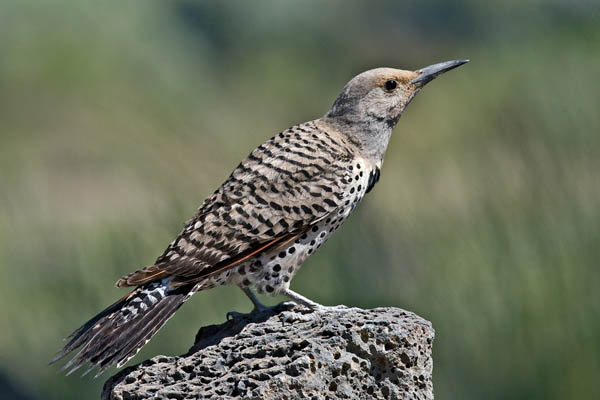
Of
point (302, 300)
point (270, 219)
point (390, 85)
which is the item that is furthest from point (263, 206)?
point (390, 85)

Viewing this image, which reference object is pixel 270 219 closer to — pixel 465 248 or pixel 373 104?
pixel 373 104

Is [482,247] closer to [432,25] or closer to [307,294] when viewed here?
[307,294]

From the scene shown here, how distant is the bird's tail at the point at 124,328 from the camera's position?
408cm

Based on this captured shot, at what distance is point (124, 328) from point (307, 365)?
32.3 inches

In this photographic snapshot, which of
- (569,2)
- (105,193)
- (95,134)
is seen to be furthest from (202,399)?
(95,134)

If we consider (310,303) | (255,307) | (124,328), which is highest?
(124,328)

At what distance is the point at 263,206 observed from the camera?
4.61m

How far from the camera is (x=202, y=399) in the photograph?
3.78m

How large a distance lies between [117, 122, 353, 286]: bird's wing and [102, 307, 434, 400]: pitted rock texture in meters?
0.39

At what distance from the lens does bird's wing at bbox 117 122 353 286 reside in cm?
439

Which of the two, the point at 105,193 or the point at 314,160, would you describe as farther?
the point at 105,193

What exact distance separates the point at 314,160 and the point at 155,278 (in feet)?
3.16

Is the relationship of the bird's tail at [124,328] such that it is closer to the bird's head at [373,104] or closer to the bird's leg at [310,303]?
the bird's leg at [310,303]

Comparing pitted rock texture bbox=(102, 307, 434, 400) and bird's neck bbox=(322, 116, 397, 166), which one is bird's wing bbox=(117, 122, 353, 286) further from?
pitted rock texture bbox=(102, 307, 434, 400)
